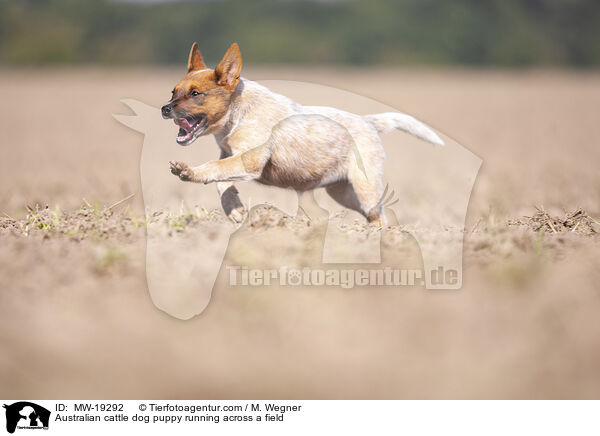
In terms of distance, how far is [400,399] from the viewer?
2320 mm

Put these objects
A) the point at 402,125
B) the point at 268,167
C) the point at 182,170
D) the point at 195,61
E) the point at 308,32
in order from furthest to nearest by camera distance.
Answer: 1. the point at 308,32
2. the point at 402,125
3. the point at 268,167
4. the point at 195,61
5. the point at 182,170

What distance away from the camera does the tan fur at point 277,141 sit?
10.5ft

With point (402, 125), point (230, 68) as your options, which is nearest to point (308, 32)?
point (402, 125)

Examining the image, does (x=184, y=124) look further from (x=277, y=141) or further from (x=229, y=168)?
(x=277, y=141)

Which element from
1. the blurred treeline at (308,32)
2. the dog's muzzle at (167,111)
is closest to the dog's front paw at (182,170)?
the dog's muzzle at (167,111)

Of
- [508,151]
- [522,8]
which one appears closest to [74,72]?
[522,8]

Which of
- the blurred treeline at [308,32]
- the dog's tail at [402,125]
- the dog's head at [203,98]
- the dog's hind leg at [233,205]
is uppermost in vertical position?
the blurred treeline at [308,32]

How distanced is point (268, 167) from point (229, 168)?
1.17ft
